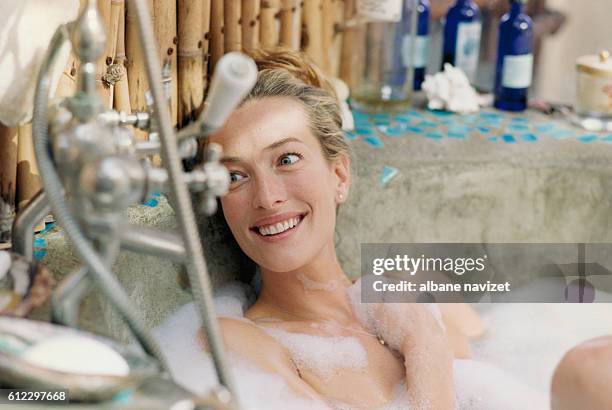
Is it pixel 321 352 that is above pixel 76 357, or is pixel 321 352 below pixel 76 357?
below

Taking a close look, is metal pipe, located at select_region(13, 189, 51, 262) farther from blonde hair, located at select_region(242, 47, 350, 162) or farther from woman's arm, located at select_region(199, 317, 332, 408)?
blonde hair, located at select_region(242, 47, 350, 162)

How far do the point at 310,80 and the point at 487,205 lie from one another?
0.59 meters

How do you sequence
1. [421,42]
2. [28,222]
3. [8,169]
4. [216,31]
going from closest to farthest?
[28,222] < [8,169] < [216,31] < [421,42]

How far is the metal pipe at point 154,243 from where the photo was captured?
98 centimetres

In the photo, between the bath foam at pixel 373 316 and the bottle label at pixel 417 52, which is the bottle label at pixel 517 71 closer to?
the bottle label at pixel 417 52

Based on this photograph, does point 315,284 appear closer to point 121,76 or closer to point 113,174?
point 121,76

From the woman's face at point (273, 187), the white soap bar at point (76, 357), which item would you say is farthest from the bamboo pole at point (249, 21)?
the white soap bar at point (76, 357)

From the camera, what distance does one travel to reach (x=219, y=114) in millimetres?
982

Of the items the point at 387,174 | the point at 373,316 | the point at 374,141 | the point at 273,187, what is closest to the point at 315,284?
the point at 373,316

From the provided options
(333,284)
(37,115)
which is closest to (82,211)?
(37,115)

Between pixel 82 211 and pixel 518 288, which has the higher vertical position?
pixel 82 211

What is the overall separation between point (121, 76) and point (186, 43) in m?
0.23

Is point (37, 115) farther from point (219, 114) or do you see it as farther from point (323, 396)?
point (323, 396)

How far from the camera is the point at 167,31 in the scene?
1839mm
